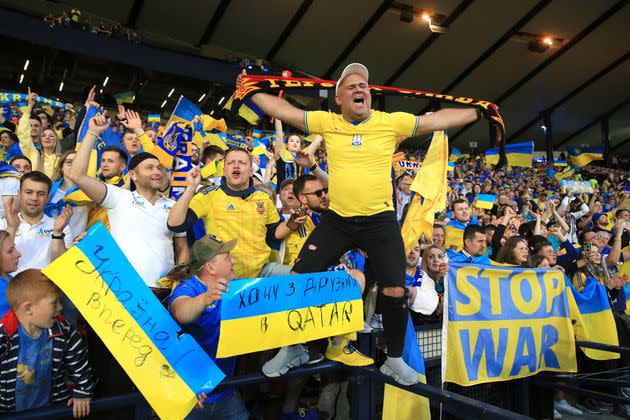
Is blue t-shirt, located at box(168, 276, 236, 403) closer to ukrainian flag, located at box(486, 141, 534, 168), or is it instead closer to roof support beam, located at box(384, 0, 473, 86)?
ukrainian flag, located at box(486, 141, 534, 168)

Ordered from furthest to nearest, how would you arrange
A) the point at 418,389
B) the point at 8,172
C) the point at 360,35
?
the point at 360,35 → the point at 8,172 → the point at 418,389

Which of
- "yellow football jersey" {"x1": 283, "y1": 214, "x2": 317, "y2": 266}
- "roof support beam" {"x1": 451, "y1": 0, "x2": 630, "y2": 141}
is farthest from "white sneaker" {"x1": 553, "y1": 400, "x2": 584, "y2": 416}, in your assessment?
"roof support beam" {"x1": 451, "y1": 0, "x2": 630, "y2": 141}

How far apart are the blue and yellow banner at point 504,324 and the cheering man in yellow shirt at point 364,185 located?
1.00 m

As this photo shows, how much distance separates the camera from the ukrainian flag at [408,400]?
2895mm

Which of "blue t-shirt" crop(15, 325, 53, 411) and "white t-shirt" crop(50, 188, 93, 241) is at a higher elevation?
"white t-shirt" crop(50, 188, 93, 241)

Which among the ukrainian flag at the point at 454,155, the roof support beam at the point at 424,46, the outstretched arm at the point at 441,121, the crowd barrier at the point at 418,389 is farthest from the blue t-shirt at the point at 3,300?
the roof support beam at the point at 424,46

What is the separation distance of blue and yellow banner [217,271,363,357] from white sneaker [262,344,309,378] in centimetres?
10

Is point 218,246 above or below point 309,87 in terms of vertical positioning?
below

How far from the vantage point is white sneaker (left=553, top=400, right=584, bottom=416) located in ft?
14.3

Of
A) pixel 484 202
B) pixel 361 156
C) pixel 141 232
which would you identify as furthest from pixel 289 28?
pixel 361 156

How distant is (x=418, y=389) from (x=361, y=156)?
53.2 inches

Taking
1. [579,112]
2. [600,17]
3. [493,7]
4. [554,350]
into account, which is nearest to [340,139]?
[554,350]

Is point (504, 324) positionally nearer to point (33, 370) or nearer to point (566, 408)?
point (566, 408)

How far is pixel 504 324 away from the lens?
12.1 feet
